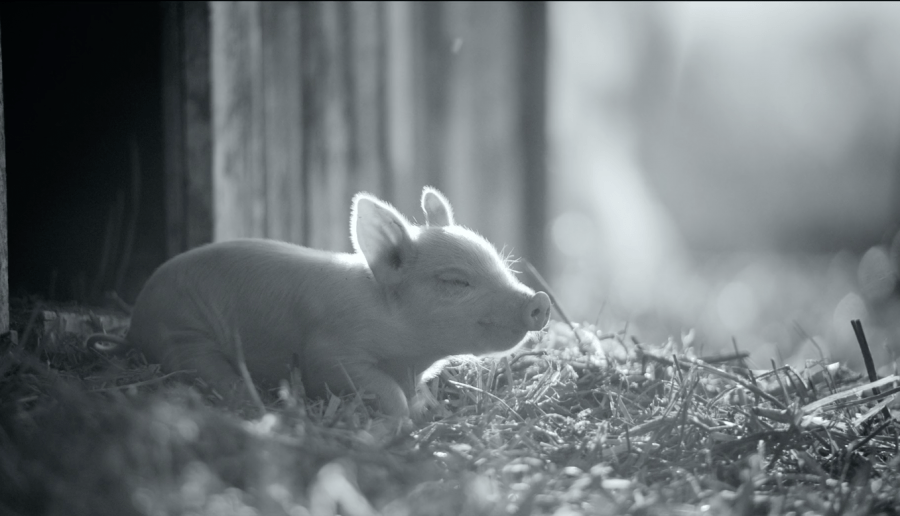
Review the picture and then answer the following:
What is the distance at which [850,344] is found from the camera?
19.9 feet

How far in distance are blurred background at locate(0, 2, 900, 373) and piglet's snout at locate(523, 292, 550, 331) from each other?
112 cm

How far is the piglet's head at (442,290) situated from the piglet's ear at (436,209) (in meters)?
0.43

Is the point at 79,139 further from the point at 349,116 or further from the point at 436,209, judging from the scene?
the point at 436,209

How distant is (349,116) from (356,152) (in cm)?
21

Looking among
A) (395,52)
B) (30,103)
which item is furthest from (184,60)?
(395,52)

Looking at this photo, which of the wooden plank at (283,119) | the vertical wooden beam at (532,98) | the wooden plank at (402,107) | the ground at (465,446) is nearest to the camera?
the ground at (465,446)

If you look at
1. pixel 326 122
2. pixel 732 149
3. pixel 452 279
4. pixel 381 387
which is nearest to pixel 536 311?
pixel 452 279

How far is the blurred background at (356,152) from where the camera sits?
13.8 ft

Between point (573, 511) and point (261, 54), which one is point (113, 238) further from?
point (573, 511)

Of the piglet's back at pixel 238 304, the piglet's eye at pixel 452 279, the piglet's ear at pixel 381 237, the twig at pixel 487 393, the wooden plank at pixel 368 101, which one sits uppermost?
the wooden plank at pixel 368 101

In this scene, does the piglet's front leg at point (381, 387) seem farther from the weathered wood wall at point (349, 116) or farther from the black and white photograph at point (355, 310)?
the weathered wood wall at point (349, 116)

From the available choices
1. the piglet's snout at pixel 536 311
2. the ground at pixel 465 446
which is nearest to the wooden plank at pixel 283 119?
the ground at pixel 465 446

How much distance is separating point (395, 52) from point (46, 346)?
2.86 meters

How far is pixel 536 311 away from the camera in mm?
2893
